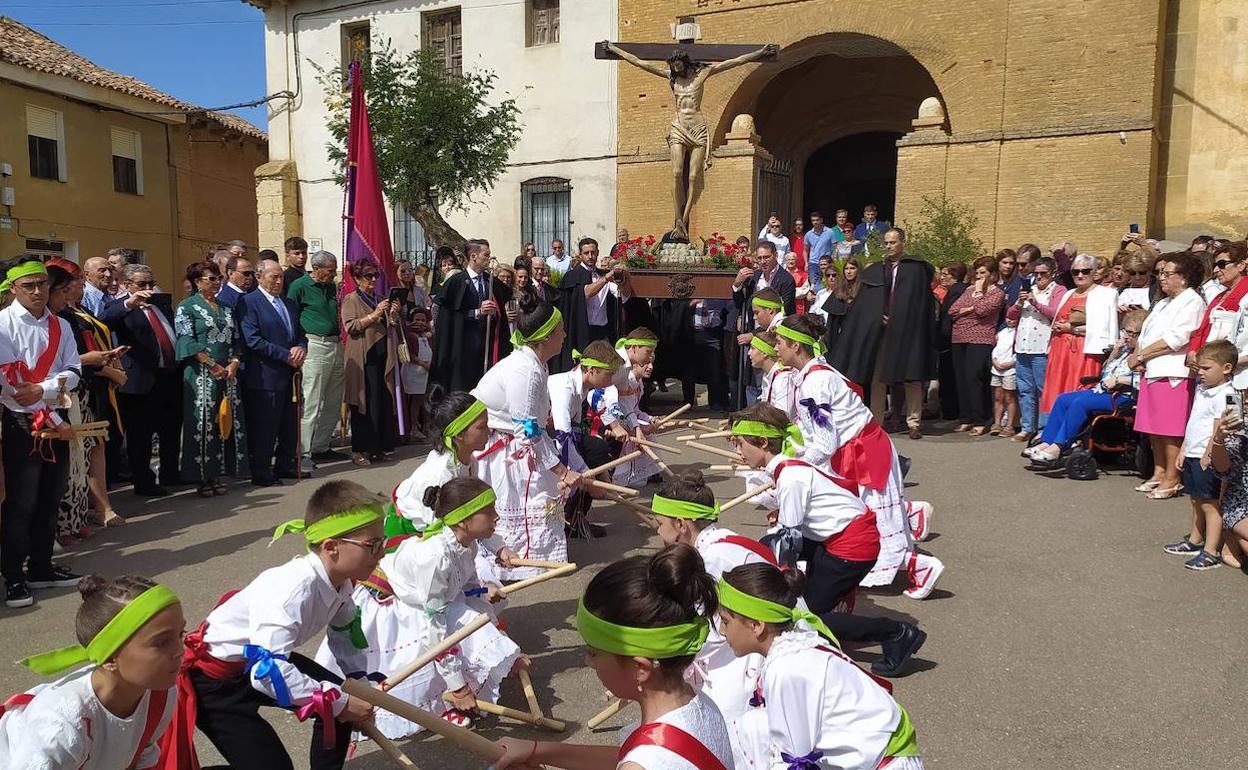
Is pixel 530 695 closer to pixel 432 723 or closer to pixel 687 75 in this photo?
pixel 432 723

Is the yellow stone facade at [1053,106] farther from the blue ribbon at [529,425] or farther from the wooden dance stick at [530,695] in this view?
the wooden dance stick at [530,695]

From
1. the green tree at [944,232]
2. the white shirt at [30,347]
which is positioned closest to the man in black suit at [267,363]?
the white shirt at [30,347]

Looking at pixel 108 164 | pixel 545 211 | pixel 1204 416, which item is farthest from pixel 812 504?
pixel 108 164

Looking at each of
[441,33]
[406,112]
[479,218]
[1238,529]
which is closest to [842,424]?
[1238,529]

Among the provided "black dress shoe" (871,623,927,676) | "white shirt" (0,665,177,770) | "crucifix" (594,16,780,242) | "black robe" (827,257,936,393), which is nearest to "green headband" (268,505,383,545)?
"white shirt" (0,665,177,770)

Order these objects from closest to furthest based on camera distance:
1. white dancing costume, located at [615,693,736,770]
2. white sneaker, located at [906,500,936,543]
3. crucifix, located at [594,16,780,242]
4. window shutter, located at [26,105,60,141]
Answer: white dancing costume, located at [615,693,736,770] < white sneaker, located at [906,500,936,543] < crucifix, located at [594,16,780,242] < window shutter, located at [26,105,60,141]

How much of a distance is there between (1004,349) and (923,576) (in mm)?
5211

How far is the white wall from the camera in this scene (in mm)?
18781

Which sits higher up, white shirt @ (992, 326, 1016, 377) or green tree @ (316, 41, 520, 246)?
green tree @ (316, 41, 520, 246)

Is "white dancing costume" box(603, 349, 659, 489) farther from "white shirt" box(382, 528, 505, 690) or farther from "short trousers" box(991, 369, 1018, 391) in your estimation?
"short trousers" box(991, 369, 1018, 391)

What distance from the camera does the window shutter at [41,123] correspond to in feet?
67.7

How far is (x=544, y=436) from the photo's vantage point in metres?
5.44

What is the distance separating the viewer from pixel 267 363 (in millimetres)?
7715

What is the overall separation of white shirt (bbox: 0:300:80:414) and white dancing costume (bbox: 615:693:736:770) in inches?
172
